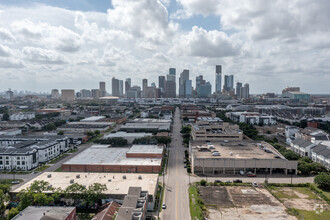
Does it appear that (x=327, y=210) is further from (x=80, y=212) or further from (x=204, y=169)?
(x=80, y=212)

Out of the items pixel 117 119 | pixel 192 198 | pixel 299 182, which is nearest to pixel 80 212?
pixel 192 198

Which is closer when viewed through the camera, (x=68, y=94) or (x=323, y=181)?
(x=323, y=181)

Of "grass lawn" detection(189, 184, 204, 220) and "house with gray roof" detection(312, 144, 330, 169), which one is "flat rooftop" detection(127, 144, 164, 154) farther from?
"house with gray roof" detection(312, 144, 330, 169)

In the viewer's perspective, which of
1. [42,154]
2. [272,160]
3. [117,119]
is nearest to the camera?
[272,160]

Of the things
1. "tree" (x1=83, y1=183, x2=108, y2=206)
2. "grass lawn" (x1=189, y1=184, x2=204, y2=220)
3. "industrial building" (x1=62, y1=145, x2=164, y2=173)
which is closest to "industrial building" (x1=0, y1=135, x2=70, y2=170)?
"industrial building" (x1=62, y1=145, x2=164, y2=173)

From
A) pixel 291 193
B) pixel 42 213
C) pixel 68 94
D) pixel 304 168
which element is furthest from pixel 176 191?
pixel 68 94

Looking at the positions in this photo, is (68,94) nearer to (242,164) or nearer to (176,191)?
(242,164)
